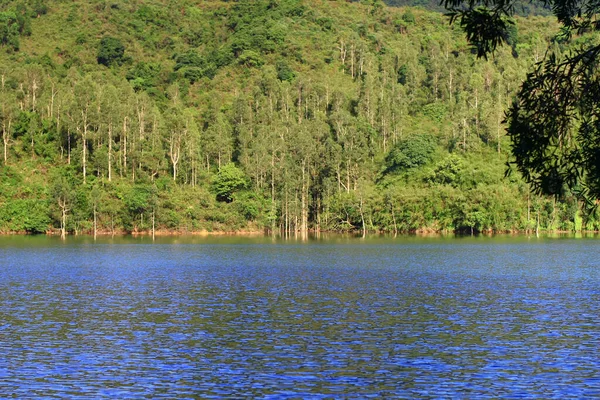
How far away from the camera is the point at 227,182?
16750 cm

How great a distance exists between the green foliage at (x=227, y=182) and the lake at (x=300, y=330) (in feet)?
271

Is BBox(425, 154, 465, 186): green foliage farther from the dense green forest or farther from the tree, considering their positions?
the tree

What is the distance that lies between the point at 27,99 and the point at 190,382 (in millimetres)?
164189

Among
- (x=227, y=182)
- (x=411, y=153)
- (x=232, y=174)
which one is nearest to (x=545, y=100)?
(x=227, y=182)

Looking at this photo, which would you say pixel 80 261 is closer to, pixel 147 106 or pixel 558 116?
pixel 558 116

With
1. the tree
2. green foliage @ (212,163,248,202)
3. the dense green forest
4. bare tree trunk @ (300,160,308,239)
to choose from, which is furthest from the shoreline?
the tree

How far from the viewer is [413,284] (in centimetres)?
6619

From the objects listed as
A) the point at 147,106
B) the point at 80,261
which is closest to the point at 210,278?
the point at 80,261

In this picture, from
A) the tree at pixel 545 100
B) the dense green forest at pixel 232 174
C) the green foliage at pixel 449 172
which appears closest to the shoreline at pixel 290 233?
the dense green forest at pixel 232 174

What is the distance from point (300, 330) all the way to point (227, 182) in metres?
126

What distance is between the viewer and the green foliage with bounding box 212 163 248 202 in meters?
168

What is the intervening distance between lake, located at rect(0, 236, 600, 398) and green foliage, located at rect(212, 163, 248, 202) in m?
82.6

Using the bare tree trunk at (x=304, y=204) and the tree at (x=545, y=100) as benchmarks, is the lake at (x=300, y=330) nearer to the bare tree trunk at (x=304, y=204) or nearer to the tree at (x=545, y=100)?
the tree at (x=545, y=100)

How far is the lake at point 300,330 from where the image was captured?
31.0 meters
